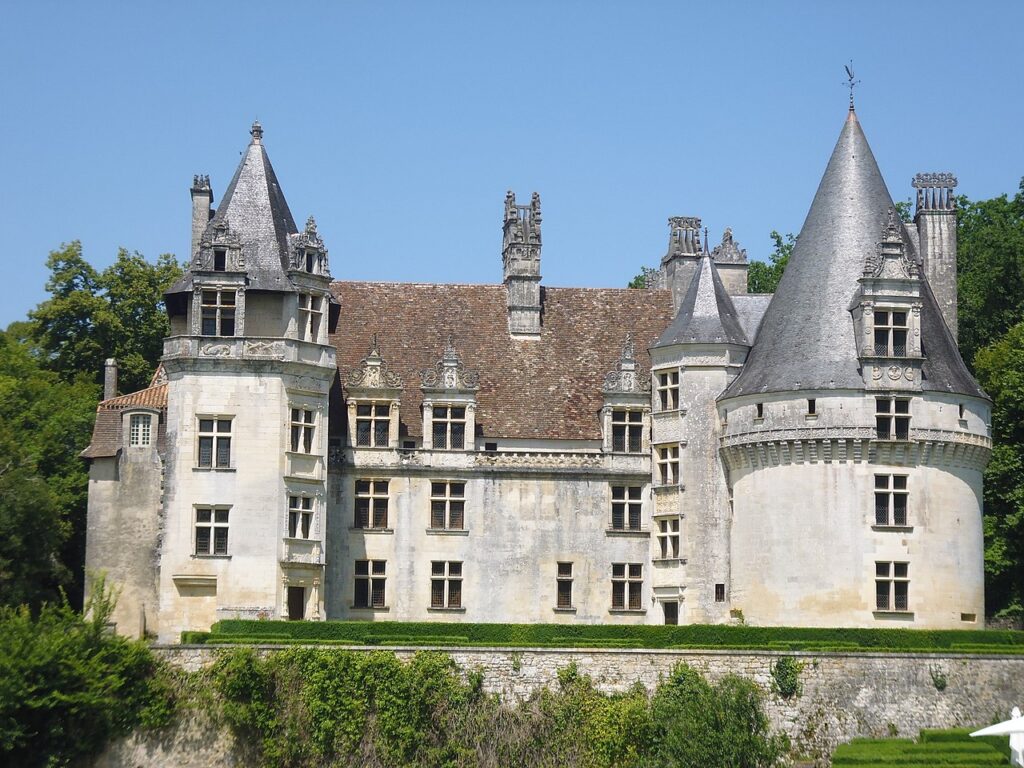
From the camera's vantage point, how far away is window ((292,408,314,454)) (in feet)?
159

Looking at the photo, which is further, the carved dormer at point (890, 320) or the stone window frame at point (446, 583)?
the stone window frame at point (446, 583)

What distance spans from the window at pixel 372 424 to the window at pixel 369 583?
3.27 meters

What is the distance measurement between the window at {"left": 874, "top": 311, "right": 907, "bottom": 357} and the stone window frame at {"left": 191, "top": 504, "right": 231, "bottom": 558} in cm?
Result: 1732

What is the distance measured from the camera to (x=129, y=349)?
63125mm

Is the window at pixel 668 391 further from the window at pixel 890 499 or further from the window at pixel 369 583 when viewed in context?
the window at pixel 369 583

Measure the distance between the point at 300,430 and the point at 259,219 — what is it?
19.3 ft

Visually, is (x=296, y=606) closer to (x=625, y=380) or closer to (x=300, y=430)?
(x=300, y=430)

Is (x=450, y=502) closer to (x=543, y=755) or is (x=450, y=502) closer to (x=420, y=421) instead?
(x=420, y=421)

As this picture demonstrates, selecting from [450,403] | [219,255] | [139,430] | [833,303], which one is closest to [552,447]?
[450,403]

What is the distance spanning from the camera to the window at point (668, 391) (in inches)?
2039

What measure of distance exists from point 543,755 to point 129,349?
26359mm

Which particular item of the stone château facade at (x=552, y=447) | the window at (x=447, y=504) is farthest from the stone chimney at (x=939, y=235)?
the window at (x=447, y=504)

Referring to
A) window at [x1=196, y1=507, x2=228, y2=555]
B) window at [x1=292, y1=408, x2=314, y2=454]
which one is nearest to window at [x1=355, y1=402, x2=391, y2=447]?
window at [x1=292, y1=408, x2=314, y2=454]

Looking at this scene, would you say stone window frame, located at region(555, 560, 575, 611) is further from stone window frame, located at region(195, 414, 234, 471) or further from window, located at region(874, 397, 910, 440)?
stone window frame, located at region(195, 414, 234, 471)
